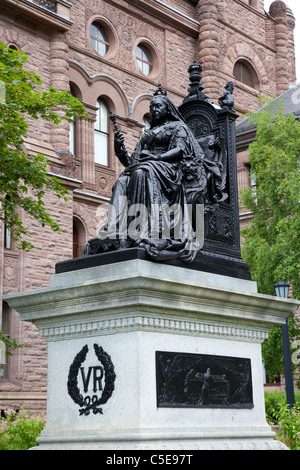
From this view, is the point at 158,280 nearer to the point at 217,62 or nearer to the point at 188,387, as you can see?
the point at 188,387

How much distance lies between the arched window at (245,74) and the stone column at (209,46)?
2.49 m

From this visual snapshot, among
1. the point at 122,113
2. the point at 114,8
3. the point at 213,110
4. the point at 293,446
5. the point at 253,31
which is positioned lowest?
the point at 293,446

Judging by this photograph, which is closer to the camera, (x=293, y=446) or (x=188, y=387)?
(x=188, y=387)

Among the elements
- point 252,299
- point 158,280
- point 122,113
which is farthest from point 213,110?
point 122,113

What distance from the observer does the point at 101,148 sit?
97.7ft

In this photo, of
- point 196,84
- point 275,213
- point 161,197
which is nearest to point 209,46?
point 275,213

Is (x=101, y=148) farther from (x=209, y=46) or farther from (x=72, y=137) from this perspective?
(x=209, y=46)

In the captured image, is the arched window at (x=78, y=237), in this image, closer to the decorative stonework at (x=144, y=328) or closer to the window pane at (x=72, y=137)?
the window pane at (x=72, y=137)

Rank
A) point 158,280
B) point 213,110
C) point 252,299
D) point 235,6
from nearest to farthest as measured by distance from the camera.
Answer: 1. point 158,280
2. point 252,299
3. point 213,110
4. point 235,6

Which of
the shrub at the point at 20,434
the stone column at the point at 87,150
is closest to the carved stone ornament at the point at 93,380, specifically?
the shrub at the point at 20,434

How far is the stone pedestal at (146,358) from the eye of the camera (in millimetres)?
6449

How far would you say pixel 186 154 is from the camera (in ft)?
26.1

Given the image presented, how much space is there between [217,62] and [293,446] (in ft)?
87.5

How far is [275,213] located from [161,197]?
16428mm
